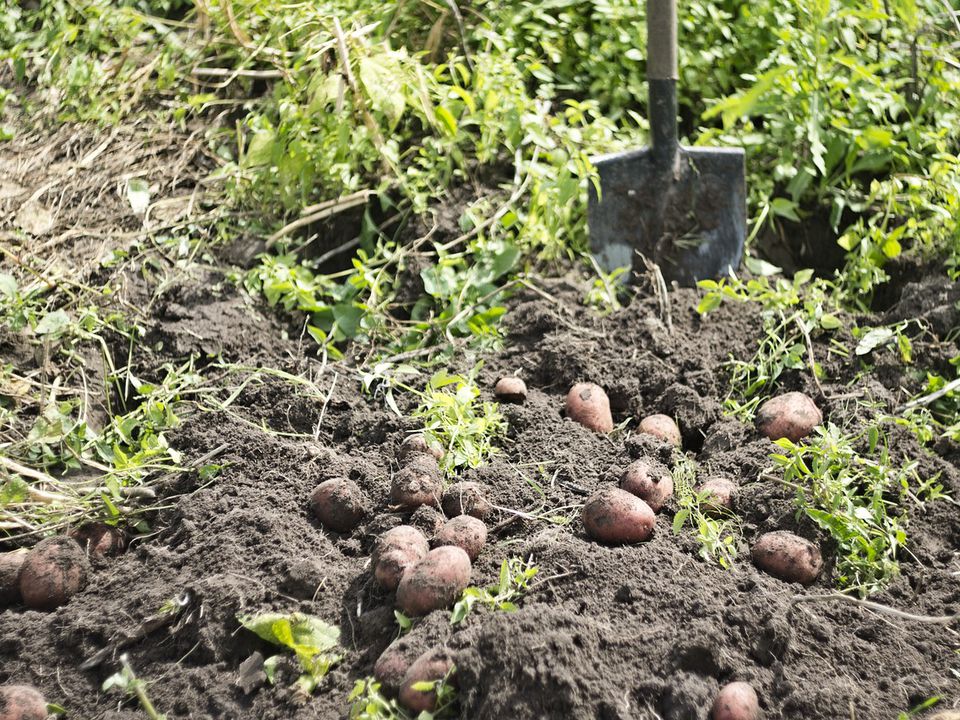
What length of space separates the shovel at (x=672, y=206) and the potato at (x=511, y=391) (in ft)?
2.62

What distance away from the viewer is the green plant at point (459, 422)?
2.53m

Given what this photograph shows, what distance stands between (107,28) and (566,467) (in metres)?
2.98

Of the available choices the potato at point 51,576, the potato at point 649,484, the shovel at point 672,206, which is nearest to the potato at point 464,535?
the potato at point 649,484

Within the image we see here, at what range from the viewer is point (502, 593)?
2100 millimetres

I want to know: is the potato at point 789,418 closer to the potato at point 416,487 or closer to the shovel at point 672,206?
the shovel at point 672,206

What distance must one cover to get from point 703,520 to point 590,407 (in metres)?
0.55

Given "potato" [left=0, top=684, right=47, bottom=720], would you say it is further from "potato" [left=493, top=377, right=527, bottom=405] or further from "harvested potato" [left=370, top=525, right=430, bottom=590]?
"potato" [left=493, top=377, right=527, bottom=405]

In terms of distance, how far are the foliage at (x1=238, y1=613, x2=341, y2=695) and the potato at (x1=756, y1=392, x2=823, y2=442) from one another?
1.27m

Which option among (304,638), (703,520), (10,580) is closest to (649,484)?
(703,520)

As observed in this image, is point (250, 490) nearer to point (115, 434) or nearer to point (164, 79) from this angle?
point (115, 434)

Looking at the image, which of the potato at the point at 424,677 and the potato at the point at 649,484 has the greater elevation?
the potato at the point at 424,677

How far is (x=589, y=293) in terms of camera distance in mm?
3264

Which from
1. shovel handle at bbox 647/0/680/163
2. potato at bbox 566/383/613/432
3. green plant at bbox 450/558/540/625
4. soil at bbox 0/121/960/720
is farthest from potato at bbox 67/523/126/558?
shovel handle at bbox 647/0/680/163

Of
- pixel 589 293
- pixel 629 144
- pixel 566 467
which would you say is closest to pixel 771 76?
pixel 629 144
